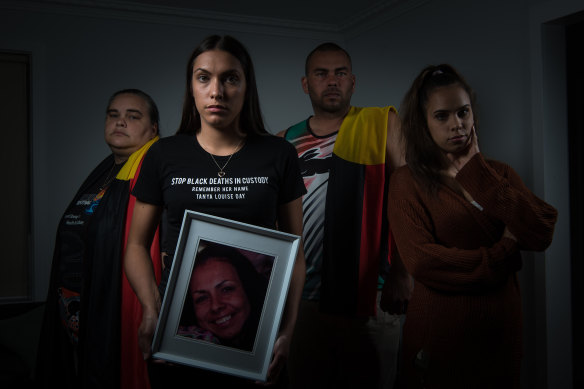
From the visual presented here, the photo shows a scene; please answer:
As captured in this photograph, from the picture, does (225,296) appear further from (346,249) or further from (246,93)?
(346,249)

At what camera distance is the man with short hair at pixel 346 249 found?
1.86 metres

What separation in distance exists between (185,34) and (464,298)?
10.6ft

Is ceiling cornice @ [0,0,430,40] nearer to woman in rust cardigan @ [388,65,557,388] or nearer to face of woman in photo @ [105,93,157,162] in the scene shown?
face of woman in photo @ [105,93,157,162]

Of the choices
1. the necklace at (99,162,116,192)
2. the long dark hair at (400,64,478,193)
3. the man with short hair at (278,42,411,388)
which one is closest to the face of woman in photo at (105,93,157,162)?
the necklace at (99,162,116,192)

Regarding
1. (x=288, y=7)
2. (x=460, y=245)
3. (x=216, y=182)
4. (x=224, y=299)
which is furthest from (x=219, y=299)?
(x=288, y=7)

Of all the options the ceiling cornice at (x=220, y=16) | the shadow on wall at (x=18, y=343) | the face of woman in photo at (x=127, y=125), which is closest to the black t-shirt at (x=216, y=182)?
the face of woman in photo at (x=127, y=125)

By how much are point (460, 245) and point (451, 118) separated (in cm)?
41

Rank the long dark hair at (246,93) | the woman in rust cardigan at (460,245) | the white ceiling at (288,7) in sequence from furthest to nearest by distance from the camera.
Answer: the white ceiling at (288,7)
the woman in rust cardigan at (460,245)
the long dark hair at (246,93)

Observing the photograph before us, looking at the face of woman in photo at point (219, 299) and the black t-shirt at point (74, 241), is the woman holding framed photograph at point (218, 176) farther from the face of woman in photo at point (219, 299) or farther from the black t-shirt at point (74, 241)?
the black t-shirt at point (74, 241)

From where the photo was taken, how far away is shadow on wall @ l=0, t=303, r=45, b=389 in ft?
7.73

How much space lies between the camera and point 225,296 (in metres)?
1.04

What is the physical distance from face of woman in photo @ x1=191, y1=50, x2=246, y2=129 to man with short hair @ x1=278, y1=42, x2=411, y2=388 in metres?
0.83

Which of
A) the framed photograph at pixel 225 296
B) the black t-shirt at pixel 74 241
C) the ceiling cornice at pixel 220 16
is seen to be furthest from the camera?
the ceiling cornice at pixel 220 16

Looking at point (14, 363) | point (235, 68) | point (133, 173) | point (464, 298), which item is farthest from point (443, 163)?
point (14, 363)
